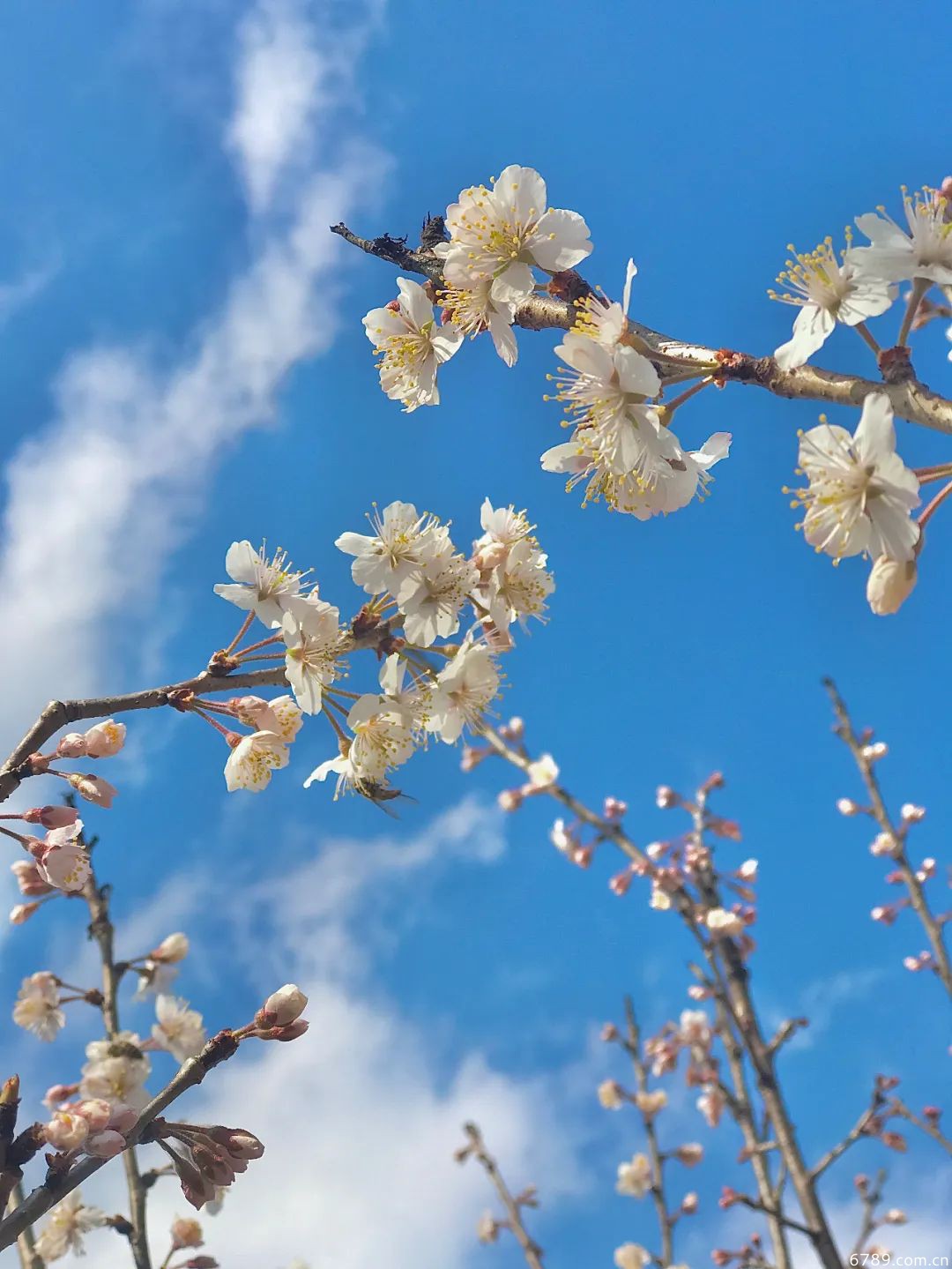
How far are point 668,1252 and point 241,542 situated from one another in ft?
17.7

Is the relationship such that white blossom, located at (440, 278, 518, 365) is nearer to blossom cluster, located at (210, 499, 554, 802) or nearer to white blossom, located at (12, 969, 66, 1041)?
blossom cluster, located at (210, 499, 554, 802)

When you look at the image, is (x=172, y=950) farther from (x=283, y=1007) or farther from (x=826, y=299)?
(x=826, y=299)

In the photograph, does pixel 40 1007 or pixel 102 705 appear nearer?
pixel 102 705

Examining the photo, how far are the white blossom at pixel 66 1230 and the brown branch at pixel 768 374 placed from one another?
471cm

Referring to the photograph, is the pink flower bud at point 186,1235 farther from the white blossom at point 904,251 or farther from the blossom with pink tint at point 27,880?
the white blossom at point 904,251

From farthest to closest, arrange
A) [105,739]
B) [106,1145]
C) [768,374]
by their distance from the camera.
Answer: [105,739] < [768,374] < [106,1145]

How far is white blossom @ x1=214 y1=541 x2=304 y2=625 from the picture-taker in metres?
2.48

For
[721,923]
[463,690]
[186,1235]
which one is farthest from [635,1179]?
[463,690]

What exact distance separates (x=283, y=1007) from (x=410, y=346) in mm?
1753

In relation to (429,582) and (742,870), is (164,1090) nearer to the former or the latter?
(429,582)

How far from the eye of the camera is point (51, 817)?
2.07m

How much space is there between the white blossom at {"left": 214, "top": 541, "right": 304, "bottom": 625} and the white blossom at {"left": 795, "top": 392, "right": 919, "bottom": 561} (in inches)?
53.5

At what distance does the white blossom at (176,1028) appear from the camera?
4652mm

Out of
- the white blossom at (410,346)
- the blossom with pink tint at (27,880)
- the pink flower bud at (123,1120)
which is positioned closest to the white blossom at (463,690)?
the white blossom at (410,346)
